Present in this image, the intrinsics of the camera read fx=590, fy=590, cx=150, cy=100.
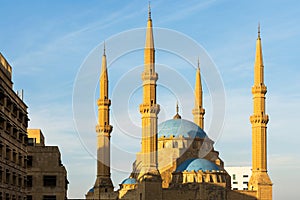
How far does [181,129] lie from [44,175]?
47.9 meters

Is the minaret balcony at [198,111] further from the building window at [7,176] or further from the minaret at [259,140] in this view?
the building window at [7,176]

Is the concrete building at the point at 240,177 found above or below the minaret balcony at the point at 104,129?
below

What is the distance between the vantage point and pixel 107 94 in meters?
112

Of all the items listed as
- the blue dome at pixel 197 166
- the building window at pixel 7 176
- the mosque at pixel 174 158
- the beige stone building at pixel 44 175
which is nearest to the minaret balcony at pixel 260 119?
the mosque at pixel 174 158

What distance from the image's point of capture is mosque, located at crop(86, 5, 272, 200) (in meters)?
91.3

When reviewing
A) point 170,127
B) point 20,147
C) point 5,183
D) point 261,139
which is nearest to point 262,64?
point 261,139

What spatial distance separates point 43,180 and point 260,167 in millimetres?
46141

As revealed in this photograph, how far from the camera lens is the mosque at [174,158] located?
91.3 m

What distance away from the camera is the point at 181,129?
4382 inches

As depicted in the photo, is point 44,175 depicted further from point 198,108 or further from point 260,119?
point 198,108

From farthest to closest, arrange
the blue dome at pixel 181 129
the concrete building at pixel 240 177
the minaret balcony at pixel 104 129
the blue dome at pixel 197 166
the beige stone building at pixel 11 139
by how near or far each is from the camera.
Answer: the concrete building at pixel 240 177 → the blue dome at pixel 181 129 → the minaret balcony at pixel 104 129 → the blue dome at pixel 197 166 → the beige stone building at pixel 11 139

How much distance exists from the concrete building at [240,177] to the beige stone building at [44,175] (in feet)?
431

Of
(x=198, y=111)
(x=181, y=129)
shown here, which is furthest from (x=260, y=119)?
(x=198, y=111)

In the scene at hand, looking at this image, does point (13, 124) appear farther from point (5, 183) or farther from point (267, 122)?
point (267, 122)
